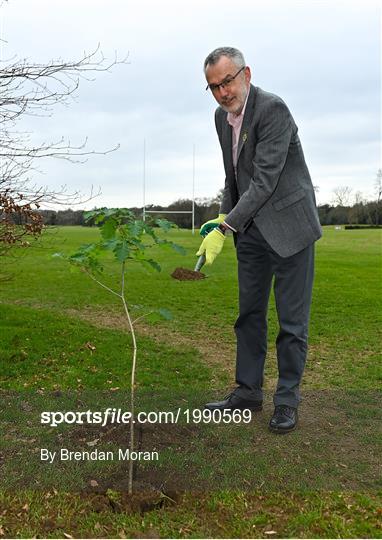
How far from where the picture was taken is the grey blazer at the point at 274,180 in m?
3.83

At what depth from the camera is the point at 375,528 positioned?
2.98 metres

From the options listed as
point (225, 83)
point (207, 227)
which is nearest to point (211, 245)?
point (207, 227)

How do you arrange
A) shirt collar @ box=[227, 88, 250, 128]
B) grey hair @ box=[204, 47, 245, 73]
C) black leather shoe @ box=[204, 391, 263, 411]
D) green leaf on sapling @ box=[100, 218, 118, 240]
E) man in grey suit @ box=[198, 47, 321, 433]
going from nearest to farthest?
green leaf on sapling @ box=[100, 218, 118, 240] → grey hair @ box=[204, 47, 245, 73] → man in grey suit @ box=[198, 47, 321, 433] → shirt collar @ box=[227, 88, 250, 128] → black leather shoe @ box=[204, 391, 263, 411]

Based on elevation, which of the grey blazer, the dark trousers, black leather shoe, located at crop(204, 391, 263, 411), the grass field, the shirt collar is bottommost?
the grass field

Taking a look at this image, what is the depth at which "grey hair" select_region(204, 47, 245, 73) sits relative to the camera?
3.70 meters

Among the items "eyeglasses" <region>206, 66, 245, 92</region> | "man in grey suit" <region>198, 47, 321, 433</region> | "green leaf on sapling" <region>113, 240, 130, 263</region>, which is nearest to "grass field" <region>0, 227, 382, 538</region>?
"man in grey suit" <region>198, 47, 321, 433</region>

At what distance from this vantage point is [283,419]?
13.4 feet

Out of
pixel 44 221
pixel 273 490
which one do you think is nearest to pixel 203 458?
pixel 273 490

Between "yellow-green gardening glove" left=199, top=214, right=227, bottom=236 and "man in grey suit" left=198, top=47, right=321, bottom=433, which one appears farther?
"yellow-green gardening glove" left=199, top=214, right=227, bottom=236

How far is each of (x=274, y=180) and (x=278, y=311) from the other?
95 cm

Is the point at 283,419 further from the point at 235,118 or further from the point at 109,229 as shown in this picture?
the point at 235,118

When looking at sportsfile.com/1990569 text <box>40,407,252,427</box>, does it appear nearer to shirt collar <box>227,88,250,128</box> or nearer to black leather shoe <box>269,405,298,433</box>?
black leather shoe <box>269,405,298,433</box>

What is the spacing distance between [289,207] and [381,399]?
2026mm

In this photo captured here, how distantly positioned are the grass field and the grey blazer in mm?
951
